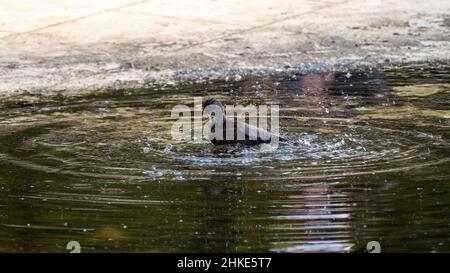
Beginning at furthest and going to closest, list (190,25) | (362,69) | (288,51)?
(190,25), (288,51), (362,69)

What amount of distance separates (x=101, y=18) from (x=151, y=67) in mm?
1925

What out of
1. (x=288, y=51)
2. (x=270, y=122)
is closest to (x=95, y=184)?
(x=270, y=122)

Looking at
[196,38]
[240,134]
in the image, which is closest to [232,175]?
[240,134]

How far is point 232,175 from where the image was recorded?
7.58 metres

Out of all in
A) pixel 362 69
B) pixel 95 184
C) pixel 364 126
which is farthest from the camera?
pixel 362 69

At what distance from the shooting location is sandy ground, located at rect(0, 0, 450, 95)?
11.2 m

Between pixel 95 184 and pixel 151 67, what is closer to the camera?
pixel 95 184

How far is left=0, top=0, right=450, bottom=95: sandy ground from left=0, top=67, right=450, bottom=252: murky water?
0.89 metres

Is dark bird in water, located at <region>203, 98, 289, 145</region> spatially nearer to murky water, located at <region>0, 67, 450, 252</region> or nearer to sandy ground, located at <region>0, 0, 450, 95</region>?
murky water, located at <region>0, 67, 450, 252</region>

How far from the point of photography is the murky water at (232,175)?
Answer: 21.2ft

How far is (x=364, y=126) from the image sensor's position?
880 cm

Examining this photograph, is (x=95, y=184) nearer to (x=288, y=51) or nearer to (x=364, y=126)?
(x=364, y=126)

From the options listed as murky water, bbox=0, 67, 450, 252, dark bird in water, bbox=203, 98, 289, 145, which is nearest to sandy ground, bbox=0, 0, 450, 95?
murky water, bbox=0, 67, 450, 252
